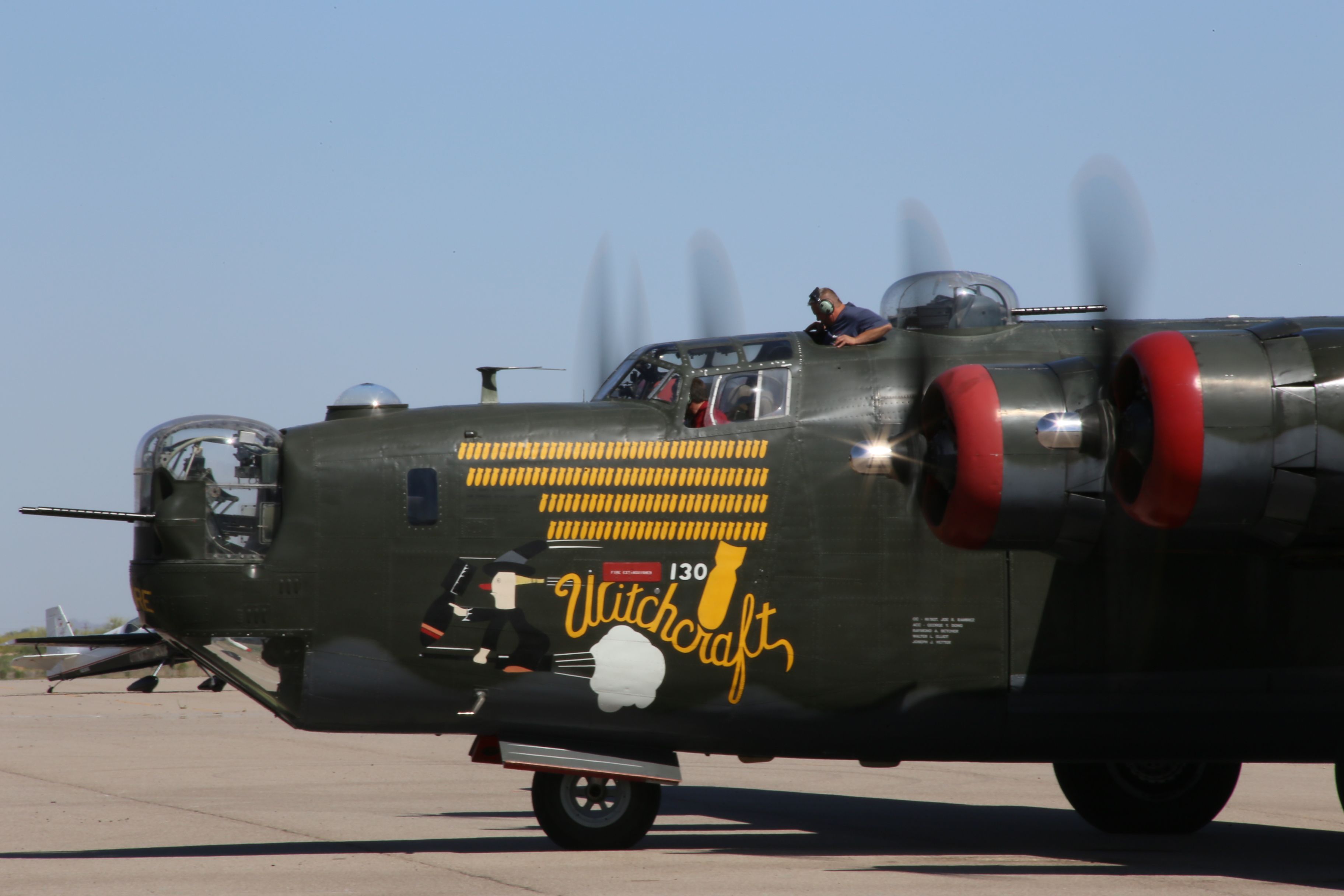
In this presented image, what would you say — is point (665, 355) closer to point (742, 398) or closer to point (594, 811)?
point (742, 398)

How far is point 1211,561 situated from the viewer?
12734 mm

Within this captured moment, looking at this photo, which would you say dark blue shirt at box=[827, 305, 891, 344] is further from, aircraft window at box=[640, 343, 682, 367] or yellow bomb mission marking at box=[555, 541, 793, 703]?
yellow bomb mission marking at box=[555, 541, 793, 703]

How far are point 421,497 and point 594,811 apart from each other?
3306mm

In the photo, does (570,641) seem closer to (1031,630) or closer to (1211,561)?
(1031,630)

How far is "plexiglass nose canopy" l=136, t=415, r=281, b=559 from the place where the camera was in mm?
12445

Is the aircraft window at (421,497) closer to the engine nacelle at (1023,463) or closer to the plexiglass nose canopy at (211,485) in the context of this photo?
the plexiglass nose canopy at (211,485)

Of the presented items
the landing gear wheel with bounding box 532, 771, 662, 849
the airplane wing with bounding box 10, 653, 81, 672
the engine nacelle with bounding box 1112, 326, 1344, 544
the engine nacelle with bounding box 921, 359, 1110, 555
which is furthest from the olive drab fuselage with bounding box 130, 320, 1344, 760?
the airplane wing with bounding box 10, 653, 81, 672

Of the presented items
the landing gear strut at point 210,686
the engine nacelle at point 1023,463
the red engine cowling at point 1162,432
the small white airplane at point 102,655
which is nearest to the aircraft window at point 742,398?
the engine nacelle at point 1023,463

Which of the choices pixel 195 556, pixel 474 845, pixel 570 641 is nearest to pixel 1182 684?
pixel 570 641

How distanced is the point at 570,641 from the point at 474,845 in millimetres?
2886

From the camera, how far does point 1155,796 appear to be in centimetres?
1568

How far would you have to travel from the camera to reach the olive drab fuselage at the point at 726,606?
489 inches

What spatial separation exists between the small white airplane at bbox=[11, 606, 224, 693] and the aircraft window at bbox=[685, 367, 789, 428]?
509 cm

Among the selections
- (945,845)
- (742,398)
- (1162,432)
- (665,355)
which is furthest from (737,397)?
(945,845)
